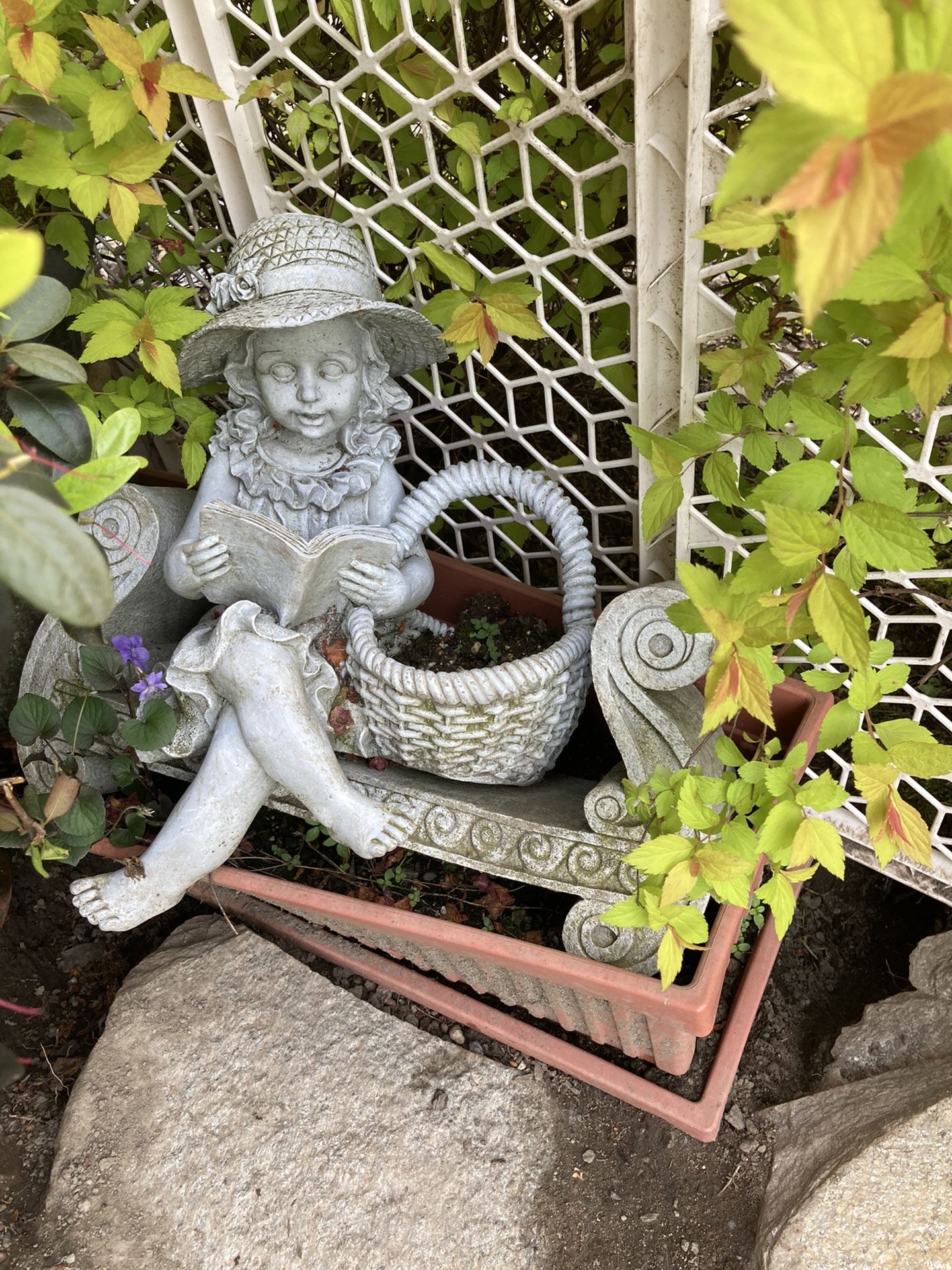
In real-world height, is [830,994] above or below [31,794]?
below

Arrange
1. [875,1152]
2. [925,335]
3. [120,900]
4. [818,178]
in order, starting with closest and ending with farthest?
1. [818,178]
2. [925,335]
3. [875,1152]
4. [120,900]

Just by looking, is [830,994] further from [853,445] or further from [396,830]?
[853,445]

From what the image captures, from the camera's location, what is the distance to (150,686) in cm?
133

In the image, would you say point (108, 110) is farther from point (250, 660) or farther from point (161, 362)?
point (250, 660)

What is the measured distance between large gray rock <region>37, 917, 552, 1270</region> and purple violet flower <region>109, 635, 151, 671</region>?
24.0 inches

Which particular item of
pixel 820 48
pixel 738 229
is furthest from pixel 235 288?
pixel 820 48

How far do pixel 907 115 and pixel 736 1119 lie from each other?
4.98 ft

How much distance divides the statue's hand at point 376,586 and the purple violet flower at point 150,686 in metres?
0.33

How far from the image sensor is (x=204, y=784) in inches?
51.4

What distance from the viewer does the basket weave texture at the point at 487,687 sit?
4.02 feet

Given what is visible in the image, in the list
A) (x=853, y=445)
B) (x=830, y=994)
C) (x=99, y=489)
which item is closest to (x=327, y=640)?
(x=99, y=489)

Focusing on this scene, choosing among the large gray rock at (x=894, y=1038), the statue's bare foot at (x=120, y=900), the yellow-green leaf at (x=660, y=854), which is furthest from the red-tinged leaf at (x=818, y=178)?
the large gray rock at (x=894, y=1038)

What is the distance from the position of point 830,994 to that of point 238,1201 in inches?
43.4

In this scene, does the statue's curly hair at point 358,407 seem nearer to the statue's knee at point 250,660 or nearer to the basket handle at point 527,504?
the basket handle at point 527,504
